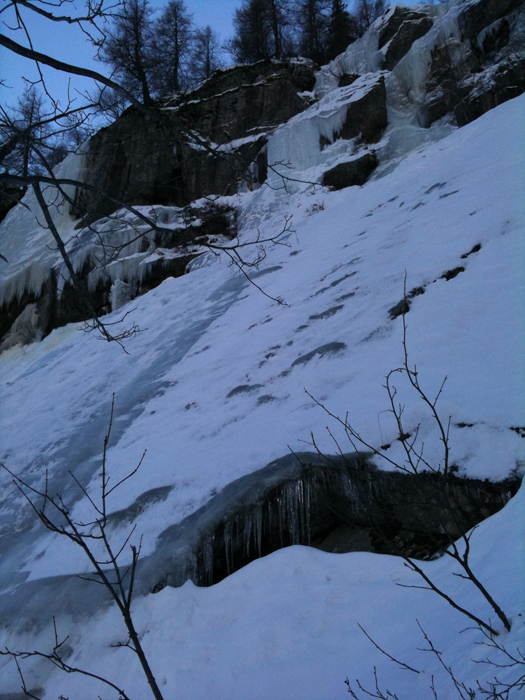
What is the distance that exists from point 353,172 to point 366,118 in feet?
8.40

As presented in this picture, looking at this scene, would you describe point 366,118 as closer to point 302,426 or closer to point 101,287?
point 101,287

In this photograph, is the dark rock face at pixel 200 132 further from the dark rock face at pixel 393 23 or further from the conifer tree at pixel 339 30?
the conifer tree at pixel 339 30

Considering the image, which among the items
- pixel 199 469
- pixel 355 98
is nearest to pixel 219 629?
pixel 199 469

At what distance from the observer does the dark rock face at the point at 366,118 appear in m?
14.0

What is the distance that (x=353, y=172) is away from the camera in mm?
12617

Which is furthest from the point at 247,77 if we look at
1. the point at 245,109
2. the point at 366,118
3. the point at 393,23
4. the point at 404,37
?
the point at 366,118

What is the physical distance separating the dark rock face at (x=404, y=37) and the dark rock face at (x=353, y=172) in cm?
691

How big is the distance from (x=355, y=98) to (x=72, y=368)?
11.5 m

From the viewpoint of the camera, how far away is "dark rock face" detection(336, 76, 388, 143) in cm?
1395

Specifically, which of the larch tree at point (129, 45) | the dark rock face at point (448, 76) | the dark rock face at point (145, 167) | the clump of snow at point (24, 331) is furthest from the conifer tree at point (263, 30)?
the larch tree at point (129, 45)

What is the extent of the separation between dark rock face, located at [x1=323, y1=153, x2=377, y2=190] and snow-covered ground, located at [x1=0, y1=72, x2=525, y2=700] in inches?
188

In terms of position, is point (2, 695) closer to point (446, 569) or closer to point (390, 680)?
point (390, 680)

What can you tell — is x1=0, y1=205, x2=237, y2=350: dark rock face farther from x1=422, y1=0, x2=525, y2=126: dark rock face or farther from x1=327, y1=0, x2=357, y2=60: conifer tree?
x1=327, y1=0, x2=357, y2=60: conifer tree

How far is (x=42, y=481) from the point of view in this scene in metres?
4.64
